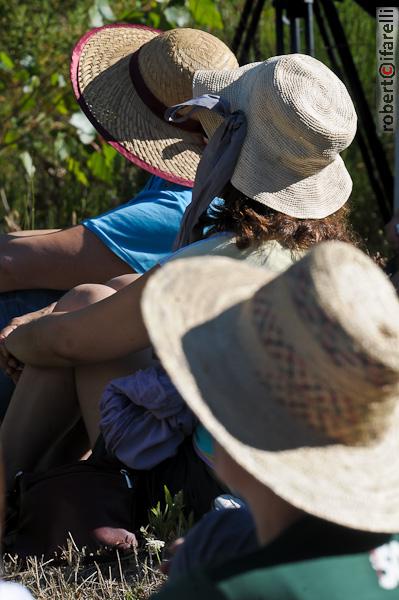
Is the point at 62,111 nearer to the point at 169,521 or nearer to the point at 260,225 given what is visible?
the point at 260,225

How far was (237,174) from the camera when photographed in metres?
2.23

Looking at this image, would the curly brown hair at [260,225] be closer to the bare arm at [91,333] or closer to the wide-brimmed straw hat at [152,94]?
the bare arm at [91,333]

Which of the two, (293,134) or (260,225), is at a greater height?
(293,134)

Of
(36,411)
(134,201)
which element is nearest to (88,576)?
(36,411)

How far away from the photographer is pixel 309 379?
1.15m

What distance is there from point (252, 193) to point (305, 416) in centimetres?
111

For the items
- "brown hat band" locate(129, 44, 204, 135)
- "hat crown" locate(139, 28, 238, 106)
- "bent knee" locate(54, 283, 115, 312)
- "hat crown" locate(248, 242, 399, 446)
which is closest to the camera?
"hat crown" locate(248, 242, 399, 446)

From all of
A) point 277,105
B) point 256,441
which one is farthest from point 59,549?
point 256,441

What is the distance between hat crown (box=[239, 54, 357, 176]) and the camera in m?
2.16

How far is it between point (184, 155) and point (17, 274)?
1.97 feet

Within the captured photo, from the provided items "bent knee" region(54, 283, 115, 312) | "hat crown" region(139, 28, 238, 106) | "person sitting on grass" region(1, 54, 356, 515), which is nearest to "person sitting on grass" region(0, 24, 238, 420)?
"hat crown" region(139, 28, 238, 106)

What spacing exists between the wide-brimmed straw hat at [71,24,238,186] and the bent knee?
1.74ft

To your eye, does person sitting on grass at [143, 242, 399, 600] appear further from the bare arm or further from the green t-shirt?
the bare arm

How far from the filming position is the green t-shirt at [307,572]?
1.14m
